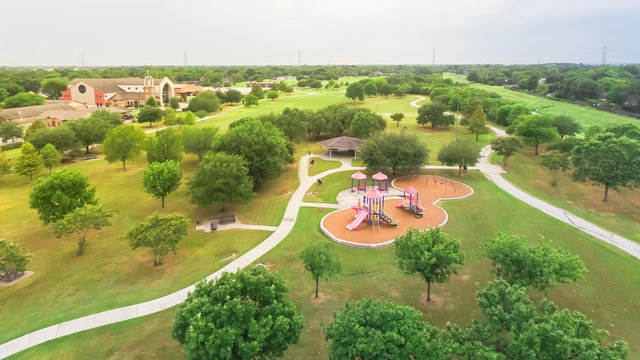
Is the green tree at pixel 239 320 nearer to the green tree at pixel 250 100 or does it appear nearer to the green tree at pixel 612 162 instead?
the green tree at pixel 612 162

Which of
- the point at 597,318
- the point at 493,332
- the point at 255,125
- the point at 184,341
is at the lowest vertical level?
the point at 597,318

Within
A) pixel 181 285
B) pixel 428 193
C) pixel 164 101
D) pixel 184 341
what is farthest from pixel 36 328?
pixel 164 101

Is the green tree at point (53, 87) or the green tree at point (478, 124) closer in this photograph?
the green tree at point (478, 124)

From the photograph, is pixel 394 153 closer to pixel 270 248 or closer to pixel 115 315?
pixel 270 248

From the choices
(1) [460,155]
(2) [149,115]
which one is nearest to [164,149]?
(2) [149,115]

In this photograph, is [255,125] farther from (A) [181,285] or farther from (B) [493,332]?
(B) [493,332]

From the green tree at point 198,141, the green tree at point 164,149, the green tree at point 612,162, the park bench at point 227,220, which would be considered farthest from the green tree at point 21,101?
the green tree at point 612,162
